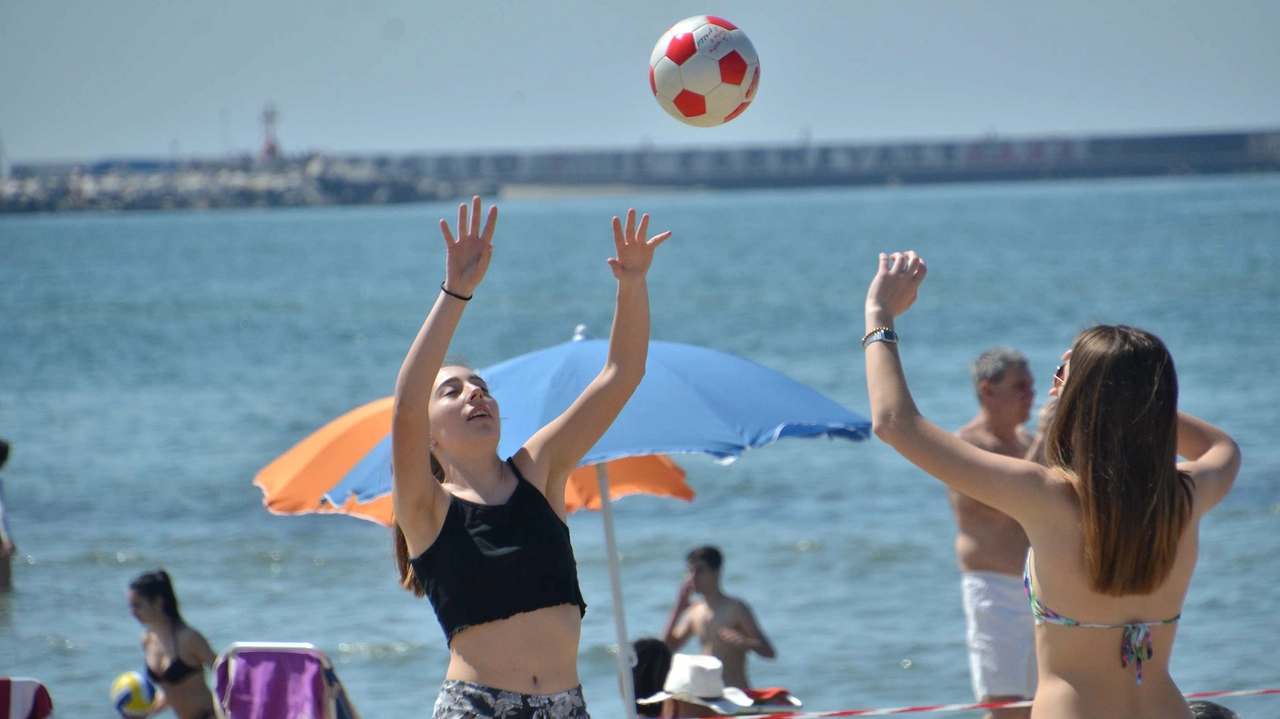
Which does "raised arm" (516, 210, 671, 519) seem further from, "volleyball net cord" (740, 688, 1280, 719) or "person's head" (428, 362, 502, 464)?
"volleyball net cord" (740, 688, 1280, 719)

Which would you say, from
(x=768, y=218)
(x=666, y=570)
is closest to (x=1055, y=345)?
(x=666, y=570)

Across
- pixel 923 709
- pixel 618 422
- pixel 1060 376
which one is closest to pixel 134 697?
pixel 618 422

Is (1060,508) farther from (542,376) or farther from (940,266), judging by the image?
(940,266)

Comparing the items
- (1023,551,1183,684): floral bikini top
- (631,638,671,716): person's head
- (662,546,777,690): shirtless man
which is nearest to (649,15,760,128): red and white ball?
(1023,551,1183,684): floral bikini top

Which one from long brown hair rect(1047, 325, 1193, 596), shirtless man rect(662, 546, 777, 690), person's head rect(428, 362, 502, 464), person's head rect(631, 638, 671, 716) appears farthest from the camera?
shirtless man rect(662, 546, 777, 690)

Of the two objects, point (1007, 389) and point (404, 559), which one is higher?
point (1007, 389)

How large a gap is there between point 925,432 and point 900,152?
5346 inches

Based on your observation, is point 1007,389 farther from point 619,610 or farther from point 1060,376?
point 1060,376

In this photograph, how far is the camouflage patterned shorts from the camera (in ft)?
9.04

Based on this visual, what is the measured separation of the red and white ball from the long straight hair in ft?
11.7

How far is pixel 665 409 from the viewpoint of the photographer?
4.44m

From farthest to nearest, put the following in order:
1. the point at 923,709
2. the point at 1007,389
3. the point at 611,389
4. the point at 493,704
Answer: the point at 1007,389
the point at 923,709
the point at 611,389
the point at 493,704

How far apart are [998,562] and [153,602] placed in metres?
3.76

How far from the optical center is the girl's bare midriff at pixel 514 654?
2787 millimetres
